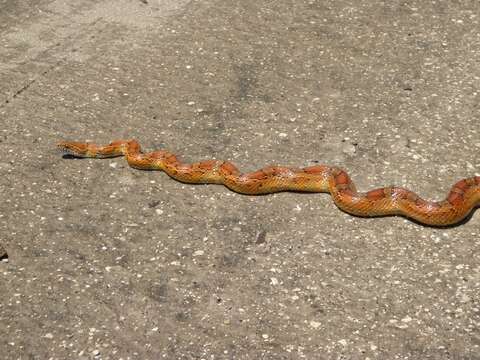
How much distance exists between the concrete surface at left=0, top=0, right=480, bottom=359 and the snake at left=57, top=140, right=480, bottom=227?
0.13 metres

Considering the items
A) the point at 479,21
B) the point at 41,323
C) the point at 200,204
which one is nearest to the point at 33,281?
the point at 41,323

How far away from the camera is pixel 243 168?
8773 mm

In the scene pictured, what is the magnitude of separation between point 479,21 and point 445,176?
4455 mm

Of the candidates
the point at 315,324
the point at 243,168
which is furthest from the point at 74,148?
the point at 315,324

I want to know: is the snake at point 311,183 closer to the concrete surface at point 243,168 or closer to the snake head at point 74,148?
the snake head at point 74,148

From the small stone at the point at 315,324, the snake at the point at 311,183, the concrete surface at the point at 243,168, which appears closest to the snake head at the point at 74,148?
the snake at the point at 311,183

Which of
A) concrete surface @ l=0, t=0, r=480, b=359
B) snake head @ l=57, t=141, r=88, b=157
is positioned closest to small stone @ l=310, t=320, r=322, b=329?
concrete surface @ l=0, t=0, r=480, b=359

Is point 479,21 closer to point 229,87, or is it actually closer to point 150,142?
point 229,87

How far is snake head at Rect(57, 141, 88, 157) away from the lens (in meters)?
9.02

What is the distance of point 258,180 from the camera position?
8273 millimetres

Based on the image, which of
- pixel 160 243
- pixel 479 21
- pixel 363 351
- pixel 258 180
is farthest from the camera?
pixel 479 21

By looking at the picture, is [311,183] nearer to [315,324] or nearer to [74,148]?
[315,324]

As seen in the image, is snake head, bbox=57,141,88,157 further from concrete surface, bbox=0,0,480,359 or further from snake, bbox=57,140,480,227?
concrete surface, bbox=0,0,480,359

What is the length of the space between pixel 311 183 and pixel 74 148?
121 inches
